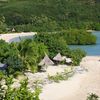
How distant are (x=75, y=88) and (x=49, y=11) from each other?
95.0 m

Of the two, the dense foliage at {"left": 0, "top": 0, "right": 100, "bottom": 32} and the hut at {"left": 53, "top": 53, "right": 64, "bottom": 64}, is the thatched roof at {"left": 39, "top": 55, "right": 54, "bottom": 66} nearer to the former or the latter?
the hut at {"left": 53, "top": 53, "right": 64, "bottom": 64}

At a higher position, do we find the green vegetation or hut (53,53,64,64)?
the green vegetation

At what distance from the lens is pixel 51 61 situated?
3058cm

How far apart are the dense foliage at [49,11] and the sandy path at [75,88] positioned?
228 ft

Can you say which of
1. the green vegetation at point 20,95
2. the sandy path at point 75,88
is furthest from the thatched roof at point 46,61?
the green vegetation at point 20,95

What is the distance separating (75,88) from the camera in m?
24.2

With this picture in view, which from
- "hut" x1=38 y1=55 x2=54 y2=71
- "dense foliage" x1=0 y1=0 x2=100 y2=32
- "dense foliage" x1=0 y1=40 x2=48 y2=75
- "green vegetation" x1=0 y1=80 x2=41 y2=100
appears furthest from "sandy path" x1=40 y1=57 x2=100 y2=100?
"dense foliage" x1=0 y1=0 x2=100 y2=32

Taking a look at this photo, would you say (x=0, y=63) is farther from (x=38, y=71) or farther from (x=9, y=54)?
(x=38, y=71)

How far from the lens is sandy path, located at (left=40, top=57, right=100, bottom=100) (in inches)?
861

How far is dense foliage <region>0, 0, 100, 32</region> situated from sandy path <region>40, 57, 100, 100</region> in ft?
228

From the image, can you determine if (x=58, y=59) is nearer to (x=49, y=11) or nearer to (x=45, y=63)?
(x=45, y=63)

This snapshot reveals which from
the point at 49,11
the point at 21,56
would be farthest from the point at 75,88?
the point at 49,11

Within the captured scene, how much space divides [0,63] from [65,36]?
30703 millimetres

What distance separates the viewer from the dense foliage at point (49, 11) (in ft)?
356
